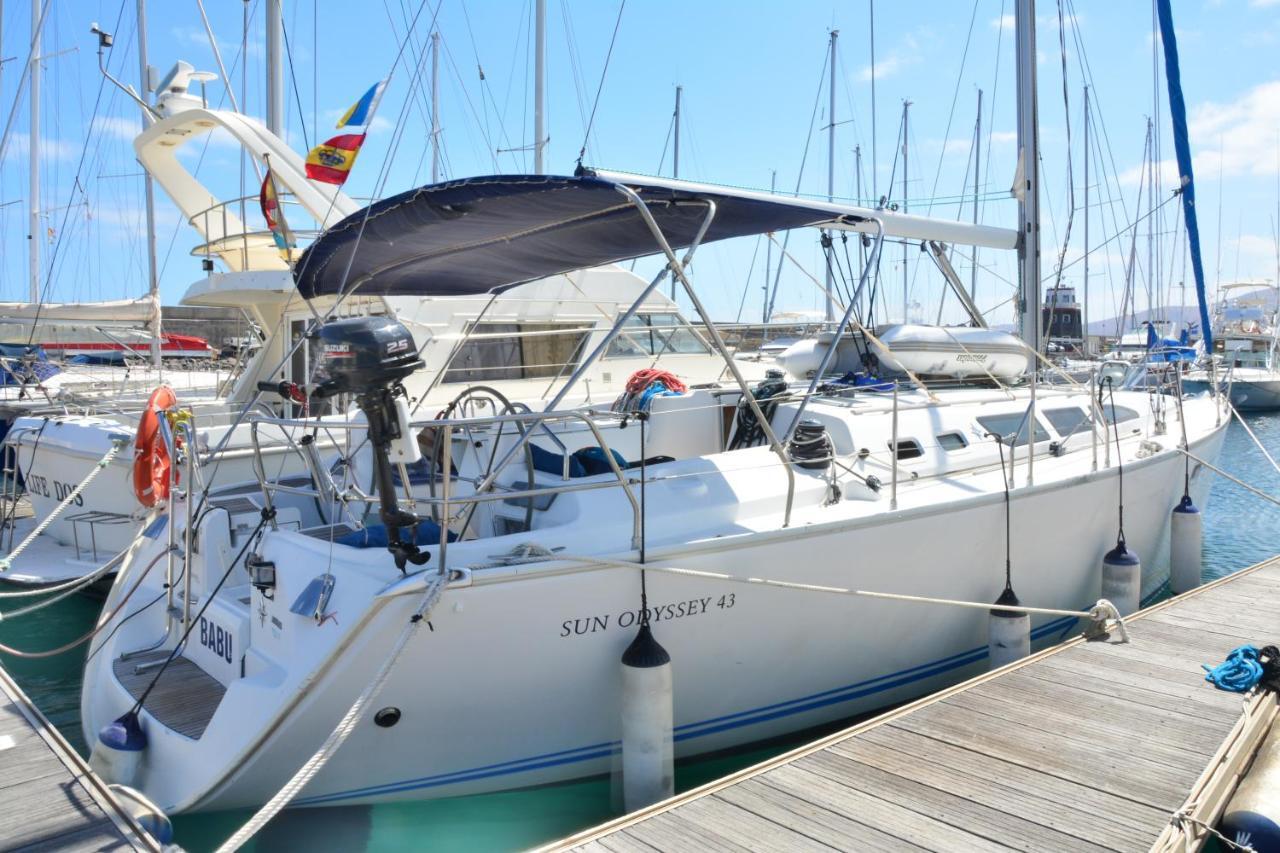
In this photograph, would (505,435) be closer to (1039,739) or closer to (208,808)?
(208,808)

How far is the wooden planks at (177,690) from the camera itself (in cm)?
446

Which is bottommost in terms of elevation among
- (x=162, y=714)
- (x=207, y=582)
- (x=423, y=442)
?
(x=162, y=714)

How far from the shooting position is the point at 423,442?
19.1 ft

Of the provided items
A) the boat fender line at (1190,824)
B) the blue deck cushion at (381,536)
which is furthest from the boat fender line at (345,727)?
the boat fender line at (1190,824)

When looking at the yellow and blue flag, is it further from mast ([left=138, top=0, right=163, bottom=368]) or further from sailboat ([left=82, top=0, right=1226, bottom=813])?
mast ([left=138, top=0, right=163, bottom=368])

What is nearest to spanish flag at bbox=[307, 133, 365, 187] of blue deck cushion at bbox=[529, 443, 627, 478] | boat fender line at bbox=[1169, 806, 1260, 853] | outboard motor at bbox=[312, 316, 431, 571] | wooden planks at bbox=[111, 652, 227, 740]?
blue deck cushion at bbox=[529, 443, 627, 478]

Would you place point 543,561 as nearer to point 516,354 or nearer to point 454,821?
point 454,821

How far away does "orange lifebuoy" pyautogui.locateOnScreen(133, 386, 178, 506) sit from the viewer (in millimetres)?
5555

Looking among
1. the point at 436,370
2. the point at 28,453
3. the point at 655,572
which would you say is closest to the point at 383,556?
the point at 655,572

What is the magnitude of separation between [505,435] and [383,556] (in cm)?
147

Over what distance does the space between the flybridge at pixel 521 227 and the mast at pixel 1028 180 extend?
3.48 m

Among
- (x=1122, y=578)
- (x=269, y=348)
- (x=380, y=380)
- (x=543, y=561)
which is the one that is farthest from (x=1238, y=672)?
(x=269, y=348)

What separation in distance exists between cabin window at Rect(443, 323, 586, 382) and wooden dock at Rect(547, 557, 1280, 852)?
5984 mm

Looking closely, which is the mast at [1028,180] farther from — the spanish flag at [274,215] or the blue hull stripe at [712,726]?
the spanish flag at [274,215]
